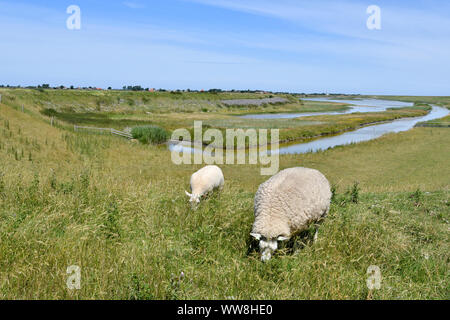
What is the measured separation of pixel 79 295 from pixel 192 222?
8.85 feet

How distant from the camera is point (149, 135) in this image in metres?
35.9

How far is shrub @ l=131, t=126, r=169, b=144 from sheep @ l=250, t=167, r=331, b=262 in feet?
98.9

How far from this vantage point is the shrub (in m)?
35.2

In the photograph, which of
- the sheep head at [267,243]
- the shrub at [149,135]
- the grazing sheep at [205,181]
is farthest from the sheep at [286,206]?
the shrub at [149,135]

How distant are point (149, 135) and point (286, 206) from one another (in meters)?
31.7

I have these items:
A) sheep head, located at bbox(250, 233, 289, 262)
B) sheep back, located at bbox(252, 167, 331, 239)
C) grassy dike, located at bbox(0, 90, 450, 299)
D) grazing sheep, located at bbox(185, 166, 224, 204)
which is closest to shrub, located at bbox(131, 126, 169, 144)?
grazing sheep, located at bbox(185, 166, 224, 204)

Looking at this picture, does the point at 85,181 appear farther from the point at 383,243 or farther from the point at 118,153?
the point at 118,153

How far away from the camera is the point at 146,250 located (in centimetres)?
488

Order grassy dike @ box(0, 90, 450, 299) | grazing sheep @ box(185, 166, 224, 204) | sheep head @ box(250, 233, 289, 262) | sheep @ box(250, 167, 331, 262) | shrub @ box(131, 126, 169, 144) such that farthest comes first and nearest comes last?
shrub @ box(131, 126, 169, 144) < grazing sheep @ box(185, 166, 224, 204) < sheep @ box(250, 167, 331, 262) < sheep head @ box(250, 233, 289, 262) < grassy dike @ box(0, 90, 450, 299)

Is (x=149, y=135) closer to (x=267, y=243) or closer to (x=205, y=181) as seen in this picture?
(x=205, y=181)

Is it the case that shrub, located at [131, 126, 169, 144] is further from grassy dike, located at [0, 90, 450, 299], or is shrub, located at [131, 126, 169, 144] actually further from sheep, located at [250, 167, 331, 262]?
sheep, located at [250, 167, 331, 262]

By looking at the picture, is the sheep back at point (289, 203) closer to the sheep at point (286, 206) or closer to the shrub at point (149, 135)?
the sheep at point (286, 206)

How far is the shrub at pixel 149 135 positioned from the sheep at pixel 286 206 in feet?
98.9
